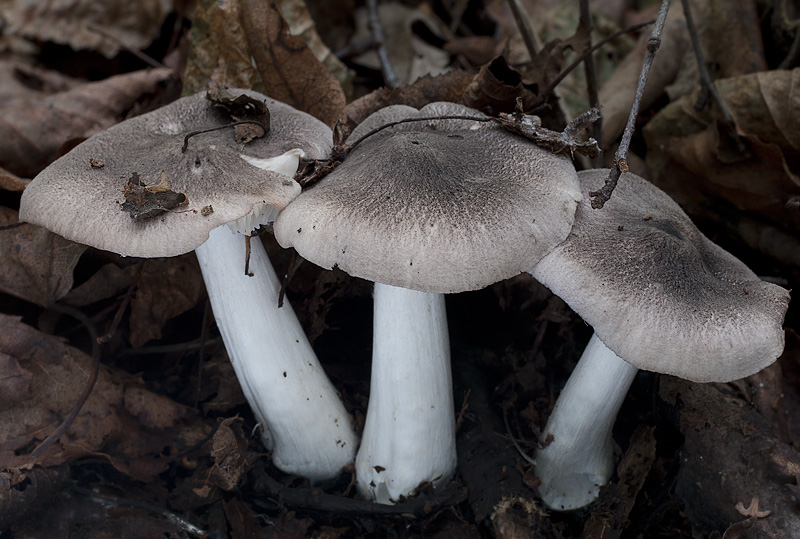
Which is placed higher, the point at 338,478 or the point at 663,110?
the point at 663,110

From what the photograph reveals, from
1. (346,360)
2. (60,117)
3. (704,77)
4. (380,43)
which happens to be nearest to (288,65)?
(380,43)

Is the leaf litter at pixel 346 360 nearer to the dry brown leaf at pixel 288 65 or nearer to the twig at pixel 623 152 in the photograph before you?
the dry brown leaf at pixel 288 65

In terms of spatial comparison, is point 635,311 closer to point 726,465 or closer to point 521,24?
point 726,465

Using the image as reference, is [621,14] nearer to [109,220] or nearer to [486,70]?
[486,70]

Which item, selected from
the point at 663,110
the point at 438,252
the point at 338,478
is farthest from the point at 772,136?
the point at 338,478

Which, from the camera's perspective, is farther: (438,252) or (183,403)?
(183,403)

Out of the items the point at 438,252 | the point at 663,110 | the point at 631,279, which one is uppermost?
the point at 438,252
